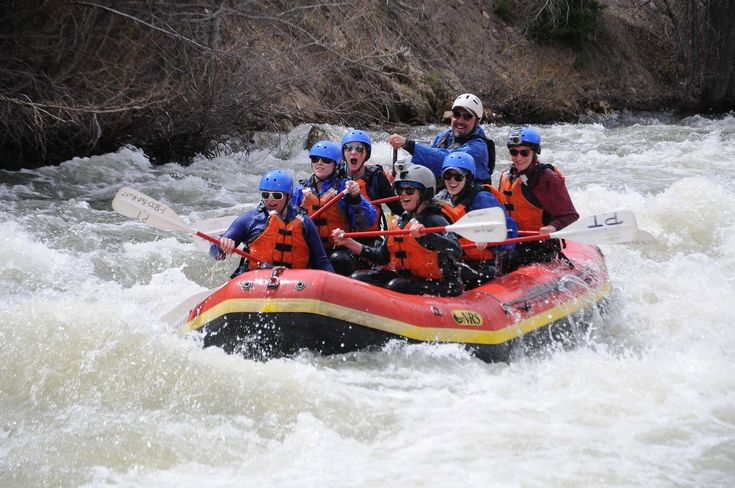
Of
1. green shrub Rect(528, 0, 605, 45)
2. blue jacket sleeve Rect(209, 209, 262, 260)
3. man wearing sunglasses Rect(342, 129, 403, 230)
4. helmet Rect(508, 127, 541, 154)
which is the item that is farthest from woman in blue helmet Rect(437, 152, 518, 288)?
green shrub Rect(528, 0, 605, 45)

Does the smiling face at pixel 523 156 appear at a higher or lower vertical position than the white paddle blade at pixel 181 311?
higher

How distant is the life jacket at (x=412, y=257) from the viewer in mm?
5445

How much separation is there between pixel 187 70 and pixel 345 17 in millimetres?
5557

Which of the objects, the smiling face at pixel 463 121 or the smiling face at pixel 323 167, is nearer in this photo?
the smiling face at pixel 323 167

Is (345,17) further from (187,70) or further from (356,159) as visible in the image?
(356,159)

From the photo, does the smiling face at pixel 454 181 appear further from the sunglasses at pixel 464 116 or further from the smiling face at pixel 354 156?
the sunglasses at pixel 464 116

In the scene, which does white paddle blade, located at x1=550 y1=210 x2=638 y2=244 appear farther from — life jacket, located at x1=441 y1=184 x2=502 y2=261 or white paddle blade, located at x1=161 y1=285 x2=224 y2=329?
white paddle blade, located at x1=161 y1=285 x2=224 y2=329

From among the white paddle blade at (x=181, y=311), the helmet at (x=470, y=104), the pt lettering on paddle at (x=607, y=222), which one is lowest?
the white paddle blade at (x=181, y=311)

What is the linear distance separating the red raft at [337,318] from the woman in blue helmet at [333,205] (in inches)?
34.3

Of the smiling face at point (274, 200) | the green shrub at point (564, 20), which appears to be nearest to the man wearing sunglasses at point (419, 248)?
the smiling face at point (274, 200)

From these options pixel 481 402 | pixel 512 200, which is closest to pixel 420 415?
pixel 481 402

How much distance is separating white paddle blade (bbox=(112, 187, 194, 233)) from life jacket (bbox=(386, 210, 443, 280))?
49.7 inches

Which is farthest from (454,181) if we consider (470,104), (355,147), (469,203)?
(470,104)

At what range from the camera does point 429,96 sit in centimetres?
1623
